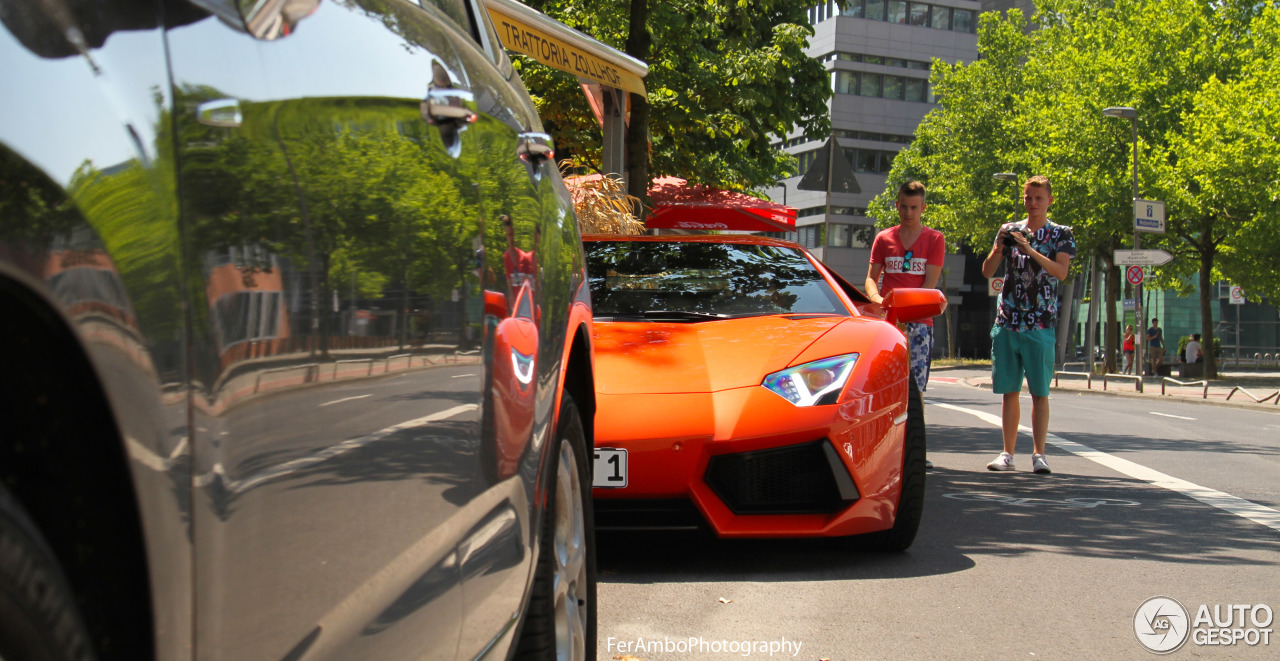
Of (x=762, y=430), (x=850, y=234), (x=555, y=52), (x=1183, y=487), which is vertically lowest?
(x=1183, y=487)

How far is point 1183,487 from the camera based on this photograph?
25.5ft

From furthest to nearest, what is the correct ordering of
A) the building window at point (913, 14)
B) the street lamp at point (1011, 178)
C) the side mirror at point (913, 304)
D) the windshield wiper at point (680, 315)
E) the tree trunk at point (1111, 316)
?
the building window at point (913, 14)
the street lamp at point (1011, 178)
the tree trunk at point (1111, 316)
the side mirror at point (913, 304)
the windshield wiper at point (680, 315)

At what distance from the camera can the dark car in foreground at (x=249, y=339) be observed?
930 mm

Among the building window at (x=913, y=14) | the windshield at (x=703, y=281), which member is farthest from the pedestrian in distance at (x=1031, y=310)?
the building window at (x=913, y=14)

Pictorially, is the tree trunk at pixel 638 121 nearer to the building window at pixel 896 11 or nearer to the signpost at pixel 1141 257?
the signpost at pixel 1141 257

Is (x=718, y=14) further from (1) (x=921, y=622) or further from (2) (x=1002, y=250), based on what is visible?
(1) (x=921, y=622)

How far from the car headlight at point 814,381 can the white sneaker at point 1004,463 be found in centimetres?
396

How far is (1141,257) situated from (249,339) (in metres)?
30.1

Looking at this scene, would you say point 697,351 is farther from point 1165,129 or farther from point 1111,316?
point 1111,316

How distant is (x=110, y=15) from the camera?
1.04 metres

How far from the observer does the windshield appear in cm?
598

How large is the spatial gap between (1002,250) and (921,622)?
512 cm

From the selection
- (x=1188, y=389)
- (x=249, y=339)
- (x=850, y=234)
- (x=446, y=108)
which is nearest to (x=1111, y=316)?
(x=1188, y=389)

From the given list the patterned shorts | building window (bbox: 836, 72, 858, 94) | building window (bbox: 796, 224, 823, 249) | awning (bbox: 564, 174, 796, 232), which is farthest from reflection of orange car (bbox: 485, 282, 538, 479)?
building window (bbox: 796, 224, 823, 249)
